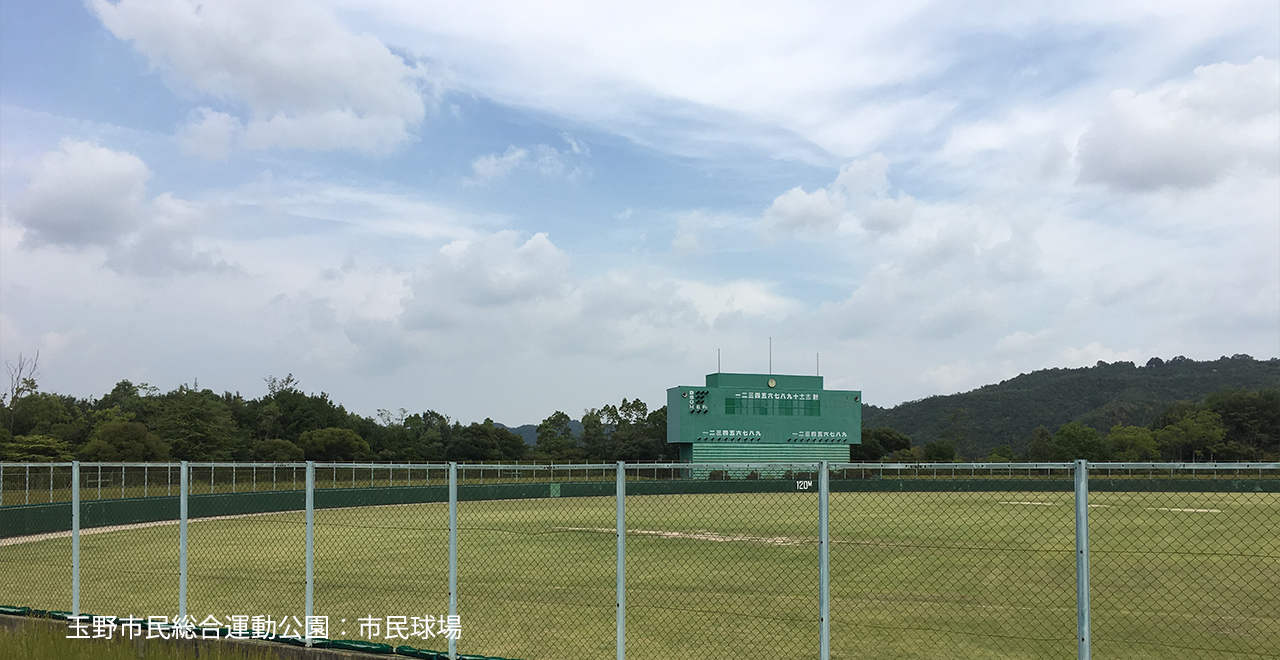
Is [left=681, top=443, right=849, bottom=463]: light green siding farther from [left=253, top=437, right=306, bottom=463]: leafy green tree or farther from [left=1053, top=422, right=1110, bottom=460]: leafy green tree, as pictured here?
[left=1053, top=422, right=1110, bottom=460]: leafy green tree

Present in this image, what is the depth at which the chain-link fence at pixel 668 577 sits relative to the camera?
10766 millimetres

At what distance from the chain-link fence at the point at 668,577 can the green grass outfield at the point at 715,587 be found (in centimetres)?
7

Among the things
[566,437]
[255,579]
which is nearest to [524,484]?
[255,579]

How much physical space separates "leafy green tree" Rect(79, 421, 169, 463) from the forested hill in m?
117

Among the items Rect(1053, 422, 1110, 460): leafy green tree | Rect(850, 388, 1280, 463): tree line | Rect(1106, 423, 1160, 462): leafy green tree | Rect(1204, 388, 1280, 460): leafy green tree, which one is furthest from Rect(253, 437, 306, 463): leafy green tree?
Rect(1204, 388, 1280, 460): leafy green tree

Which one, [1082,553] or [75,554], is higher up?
[1082,553]

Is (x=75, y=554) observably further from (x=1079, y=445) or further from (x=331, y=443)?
(x=1079, y=445)

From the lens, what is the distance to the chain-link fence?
35.3 feet

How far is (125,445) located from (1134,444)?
306ft

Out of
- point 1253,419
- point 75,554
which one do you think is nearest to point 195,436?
point 75,554

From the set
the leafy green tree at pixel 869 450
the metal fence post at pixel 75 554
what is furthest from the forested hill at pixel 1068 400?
the metal fence post at pixel 75 554

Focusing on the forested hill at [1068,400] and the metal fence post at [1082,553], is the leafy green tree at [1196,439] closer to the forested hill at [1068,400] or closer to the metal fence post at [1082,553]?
the forested hill at [1068,400]

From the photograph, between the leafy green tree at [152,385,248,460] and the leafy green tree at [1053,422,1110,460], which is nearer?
the leafy green tree at [152,385,248,460]

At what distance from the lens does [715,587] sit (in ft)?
52.3
